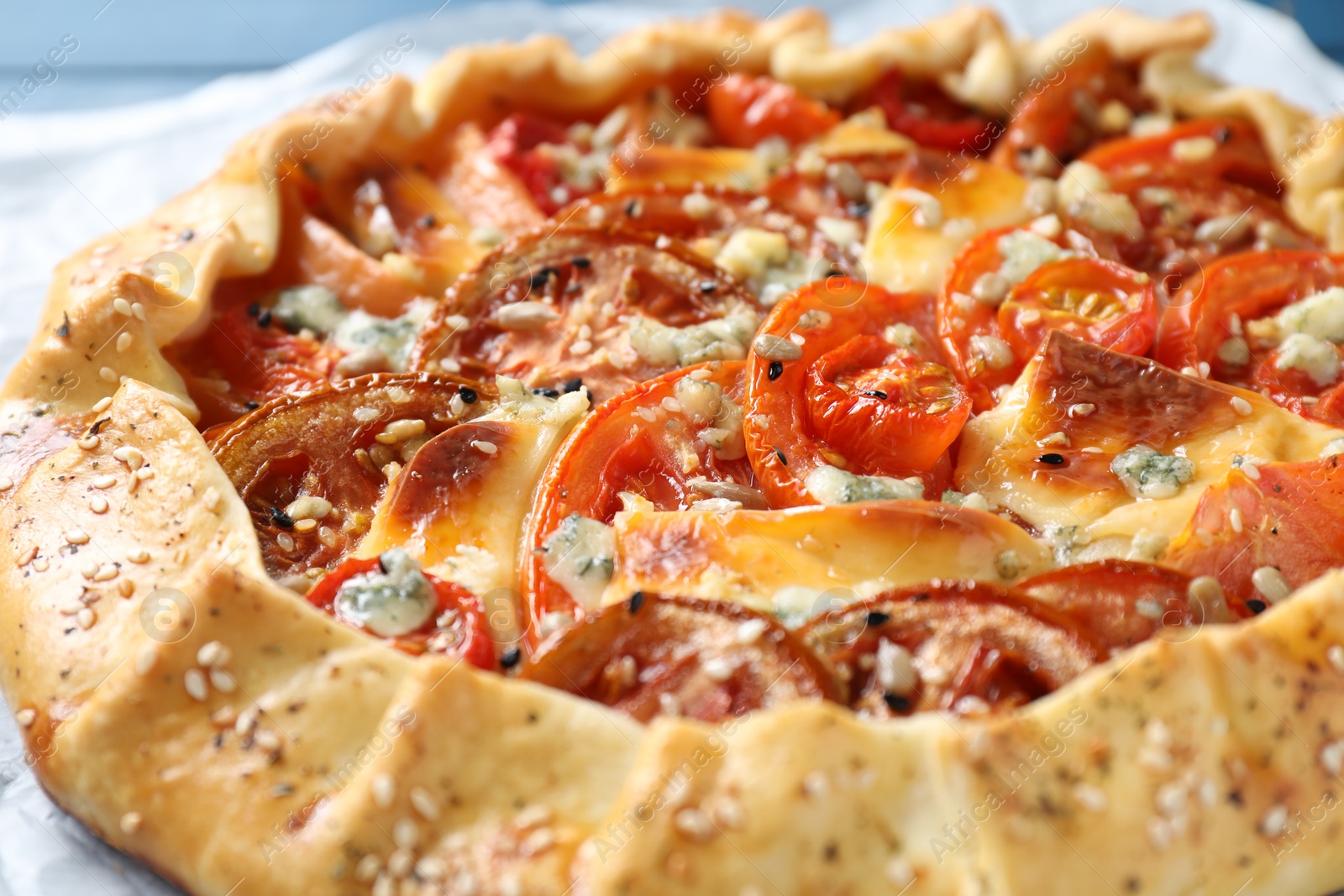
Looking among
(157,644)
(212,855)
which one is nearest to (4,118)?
(157,644)

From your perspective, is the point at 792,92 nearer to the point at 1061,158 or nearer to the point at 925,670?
the point at 1061,158

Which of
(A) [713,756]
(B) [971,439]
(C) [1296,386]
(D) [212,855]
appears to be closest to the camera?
(A) [713,756]

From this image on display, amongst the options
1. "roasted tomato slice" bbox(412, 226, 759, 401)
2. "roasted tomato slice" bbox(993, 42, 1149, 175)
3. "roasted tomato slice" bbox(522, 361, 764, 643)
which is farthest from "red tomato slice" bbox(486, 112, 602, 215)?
"roasted tomato slice" bbox(993, 42, 1149, 175)

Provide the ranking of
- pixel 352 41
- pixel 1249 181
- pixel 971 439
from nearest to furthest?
pixel 971 439 < pixel 1249 181 < pixel 352 41

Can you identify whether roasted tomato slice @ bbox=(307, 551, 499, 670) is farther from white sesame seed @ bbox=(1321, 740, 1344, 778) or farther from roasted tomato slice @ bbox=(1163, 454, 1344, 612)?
white sesame seed @ bbox=(1321, 740, 1344, 778)

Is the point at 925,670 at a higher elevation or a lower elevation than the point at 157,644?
lower

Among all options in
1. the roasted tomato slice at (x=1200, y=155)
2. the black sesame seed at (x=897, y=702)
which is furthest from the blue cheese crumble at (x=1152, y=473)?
the roasted tomato slice at (x=1200, y=155)

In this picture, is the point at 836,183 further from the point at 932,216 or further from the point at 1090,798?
the point at 1090,798

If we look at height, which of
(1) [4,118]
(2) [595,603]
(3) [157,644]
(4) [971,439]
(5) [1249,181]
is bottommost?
(5) [1249,181]
